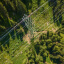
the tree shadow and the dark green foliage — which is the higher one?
the tree shadow

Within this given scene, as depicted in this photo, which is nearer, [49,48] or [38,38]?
[49,48]

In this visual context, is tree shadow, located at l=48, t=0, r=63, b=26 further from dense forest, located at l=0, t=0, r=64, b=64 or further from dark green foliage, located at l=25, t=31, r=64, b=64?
dark green foliage, located at l=25, t=31, r=64, b=64

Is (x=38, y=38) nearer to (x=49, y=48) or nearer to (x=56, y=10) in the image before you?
(x=49, y=48)

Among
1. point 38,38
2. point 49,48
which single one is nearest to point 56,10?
point 38,38

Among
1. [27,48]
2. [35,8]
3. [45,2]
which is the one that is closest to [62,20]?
[45,2]

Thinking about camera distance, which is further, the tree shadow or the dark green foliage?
Result: the tree shadow

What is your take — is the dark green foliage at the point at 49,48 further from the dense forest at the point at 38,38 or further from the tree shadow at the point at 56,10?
the tree shadow at the point at 56,10

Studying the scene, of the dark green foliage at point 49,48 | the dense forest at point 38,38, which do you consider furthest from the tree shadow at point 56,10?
the dark green foliage at point 49,48

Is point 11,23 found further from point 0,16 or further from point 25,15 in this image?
point 25,15

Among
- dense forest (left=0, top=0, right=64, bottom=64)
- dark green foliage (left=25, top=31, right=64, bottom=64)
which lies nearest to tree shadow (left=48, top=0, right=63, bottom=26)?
dense forest (left=0, top=0, right=64, bottom=64)
